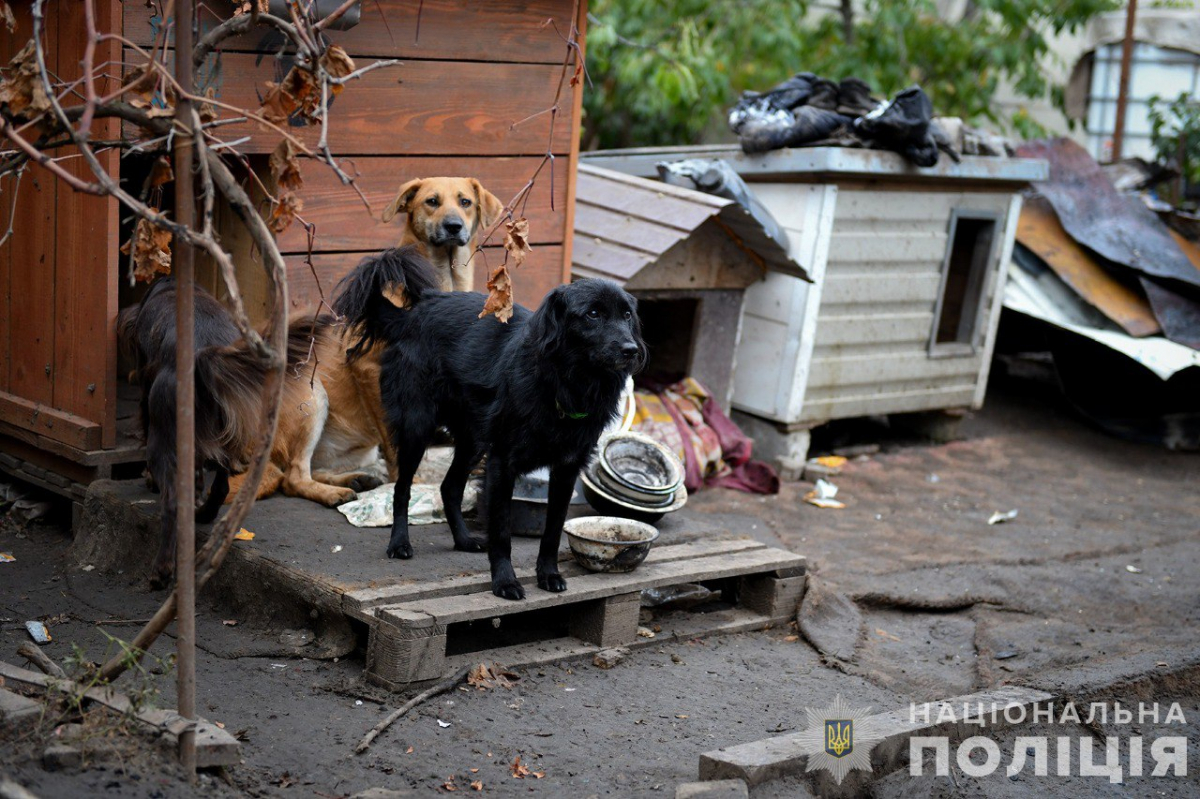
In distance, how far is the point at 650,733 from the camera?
390 cm

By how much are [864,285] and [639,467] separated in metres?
2.98

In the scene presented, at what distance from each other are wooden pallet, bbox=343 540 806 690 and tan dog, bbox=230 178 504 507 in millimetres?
1098

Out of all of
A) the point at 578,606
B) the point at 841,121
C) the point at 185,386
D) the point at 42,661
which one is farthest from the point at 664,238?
the point at 42,661

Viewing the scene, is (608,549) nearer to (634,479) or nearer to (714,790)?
(634,479)

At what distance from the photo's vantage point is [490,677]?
163 inches

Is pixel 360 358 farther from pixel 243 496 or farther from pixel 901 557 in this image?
pixel 901 557

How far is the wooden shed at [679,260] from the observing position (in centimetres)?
680

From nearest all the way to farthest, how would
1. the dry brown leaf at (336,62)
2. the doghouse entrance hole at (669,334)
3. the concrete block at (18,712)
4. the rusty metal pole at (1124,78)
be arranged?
1. the concrete block at (18,712)
2. the dry brown leaf at (336,62)
3. the doghouse entrance hole at (669,334)
4. the rusty metal pole at (1124,78)

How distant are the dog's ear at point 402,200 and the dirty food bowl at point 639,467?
144 cm

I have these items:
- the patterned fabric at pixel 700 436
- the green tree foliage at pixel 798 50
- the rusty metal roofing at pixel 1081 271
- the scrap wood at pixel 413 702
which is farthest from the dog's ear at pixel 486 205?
the green tree foliage at pixel 798 50

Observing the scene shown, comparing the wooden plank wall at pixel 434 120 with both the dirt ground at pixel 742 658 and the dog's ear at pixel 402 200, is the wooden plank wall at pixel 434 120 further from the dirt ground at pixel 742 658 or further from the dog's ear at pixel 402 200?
the dirt ground at pixel 742 658

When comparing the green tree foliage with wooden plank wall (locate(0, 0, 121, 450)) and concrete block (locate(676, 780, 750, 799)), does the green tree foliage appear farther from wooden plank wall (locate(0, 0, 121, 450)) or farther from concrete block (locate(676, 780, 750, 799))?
concrete block (locate(676, 780, 750, 799))

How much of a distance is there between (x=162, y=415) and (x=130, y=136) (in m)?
1.22

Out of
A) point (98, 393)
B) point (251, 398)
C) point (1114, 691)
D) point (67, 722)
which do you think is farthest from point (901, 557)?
point (67, 722)
